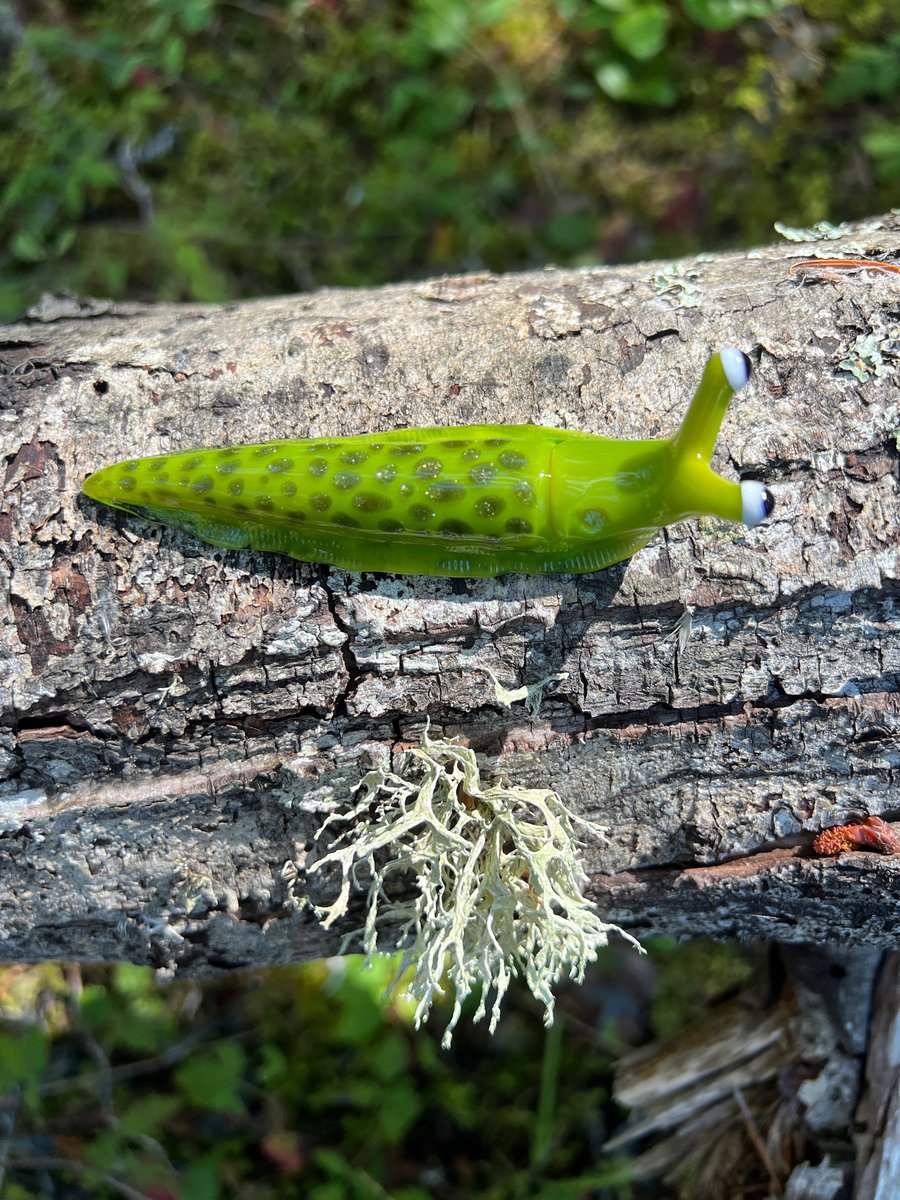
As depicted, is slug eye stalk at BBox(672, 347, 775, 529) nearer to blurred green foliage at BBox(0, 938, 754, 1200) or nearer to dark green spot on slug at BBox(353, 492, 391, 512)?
dark green spot on slug at BBox(353, 492, 391, 512)

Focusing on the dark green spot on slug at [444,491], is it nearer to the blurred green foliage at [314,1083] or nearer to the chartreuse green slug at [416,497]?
the chartreuse green slug at [416,497]

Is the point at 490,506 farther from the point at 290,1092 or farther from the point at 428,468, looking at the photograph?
the point at 290,1092

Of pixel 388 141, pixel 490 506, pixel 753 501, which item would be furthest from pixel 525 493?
pixel 388 141

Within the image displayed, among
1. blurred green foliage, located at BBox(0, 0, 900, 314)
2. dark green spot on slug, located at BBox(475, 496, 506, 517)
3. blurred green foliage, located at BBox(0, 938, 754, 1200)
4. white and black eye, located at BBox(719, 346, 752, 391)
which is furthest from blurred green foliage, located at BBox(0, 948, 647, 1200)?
blurred green foliage, located at BBox(0, 0, 900, 314)

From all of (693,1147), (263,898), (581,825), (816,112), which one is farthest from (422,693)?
(816,112)

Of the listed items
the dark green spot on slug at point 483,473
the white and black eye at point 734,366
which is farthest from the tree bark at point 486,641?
the white and black eye at point 734,366
